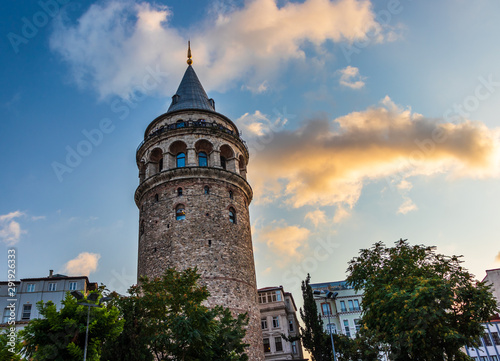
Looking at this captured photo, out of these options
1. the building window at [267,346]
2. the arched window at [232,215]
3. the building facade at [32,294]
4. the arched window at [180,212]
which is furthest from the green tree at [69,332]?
the building window at [267,346]

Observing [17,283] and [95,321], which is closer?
[95,321]

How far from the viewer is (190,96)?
1448 inches

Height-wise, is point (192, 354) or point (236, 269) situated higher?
point (236, 269)

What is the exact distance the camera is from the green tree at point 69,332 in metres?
16.4

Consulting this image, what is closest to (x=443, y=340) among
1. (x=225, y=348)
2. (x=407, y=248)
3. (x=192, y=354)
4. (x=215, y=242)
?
(x=407, y=248)

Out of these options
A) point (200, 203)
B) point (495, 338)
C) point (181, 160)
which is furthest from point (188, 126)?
point (495, 338)

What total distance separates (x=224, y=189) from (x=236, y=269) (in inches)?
248

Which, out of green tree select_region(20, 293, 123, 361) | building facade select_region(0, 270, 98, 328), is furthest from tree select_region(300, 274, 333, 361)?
building facade select_region(0, 270, 98, 328)

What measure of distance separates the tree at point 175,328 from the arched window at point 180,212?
7.60 m

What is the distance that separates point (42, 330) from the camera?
17109 mm

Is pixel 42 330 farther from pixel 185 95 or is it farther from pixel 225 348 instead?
pixel 185 95

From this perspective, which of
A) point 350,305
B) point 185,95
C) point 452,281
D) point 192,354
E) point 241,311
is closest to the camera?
point 192,354

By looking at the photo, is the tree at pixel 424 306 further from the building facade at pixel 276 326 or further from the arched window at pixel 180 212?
the building facade at pixel 276 326

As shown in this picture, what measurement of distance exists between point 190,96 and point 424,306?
25.8 metres
